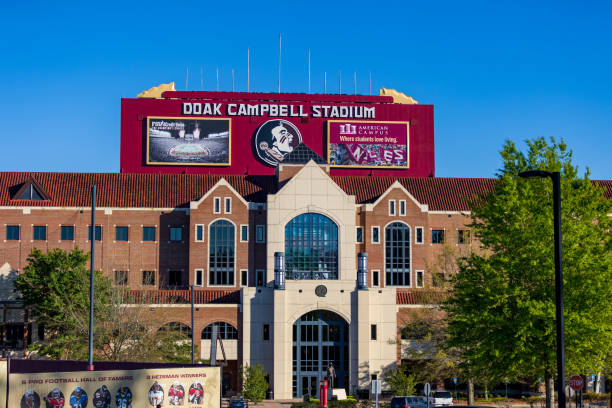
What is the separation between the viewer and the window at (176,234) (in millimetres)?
84050

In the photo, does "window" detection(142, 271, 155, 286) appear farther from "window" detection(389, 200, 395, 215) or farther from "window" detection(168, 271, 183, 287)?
"window" detection(389, 200, 395, 215)

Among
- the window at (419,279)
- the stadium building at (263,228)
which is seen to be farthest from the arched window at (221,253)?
the window at (419,279)

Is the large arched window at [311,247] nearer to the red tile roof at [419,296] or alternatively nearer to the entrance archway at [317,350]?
the entrance archway at [317,350]

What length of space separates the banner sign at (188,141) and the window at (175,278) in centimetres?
1700

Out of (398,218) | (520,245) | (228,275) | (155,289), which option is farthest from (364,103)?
(520,245)

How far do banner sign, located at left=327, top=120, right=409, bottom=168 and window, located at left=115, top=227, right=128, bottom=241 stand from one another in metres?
26.3

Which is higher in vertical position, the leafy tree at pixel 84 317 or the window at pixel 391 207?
the window at pixel 391 207

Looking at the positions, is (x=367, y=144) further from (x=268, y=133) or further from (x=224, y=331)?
(x=224, y=331)

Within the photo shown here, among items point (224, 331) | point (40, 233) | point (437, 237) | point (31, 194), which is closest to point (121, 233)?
point (40, 233)

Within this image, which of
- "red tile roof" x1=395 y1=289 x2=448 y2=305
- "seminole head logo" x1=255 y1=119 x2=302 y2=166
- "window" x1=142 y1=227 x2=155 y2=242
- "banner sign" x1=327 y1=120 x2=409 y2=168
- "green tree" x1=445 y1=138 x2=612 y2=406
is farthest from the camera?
"banner sign" x1=327 y1=120 x2=409 y2=168

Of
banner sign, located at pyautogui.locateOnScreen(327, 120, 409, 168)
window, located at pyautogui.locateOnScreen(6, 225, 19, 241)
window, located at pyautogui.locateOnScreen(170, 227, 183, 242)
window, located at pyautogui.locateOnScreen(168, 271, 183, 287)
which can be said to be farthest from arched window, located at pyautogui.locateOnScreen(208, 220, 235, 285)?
banner sign, located at pyautogui.locateOnScreen(327, 120, 409, 168)

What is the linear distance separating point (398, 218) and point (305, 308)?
1562 centimetres

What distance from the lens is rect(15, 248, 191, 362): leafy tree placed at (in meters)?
61.5

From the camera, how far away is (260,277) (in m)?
83.4
